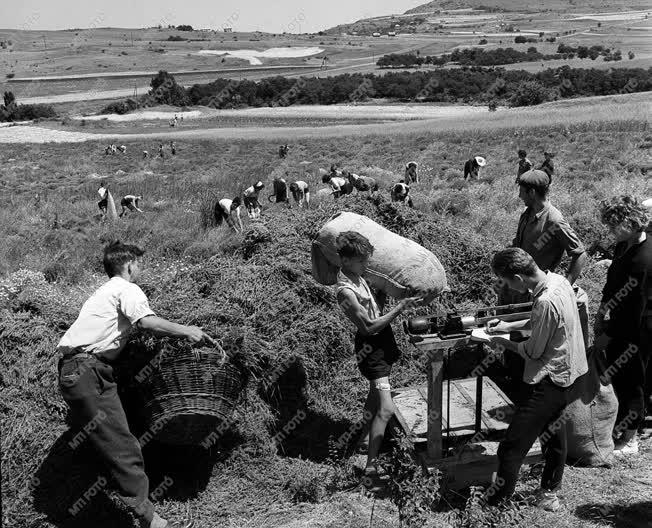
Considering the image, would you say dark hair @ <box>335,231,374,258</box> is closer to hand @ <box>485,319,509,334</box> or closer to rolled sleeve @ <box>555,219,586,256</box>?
hand @ <box>485,319,509,334</box>

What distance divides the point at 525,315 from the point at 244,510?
2379 mm

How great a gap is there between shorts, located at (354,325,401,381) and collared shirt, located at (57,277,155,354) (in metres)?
1.47

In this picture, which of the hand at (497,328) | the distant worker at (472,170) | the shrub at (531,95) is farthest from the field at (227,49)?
the hand at (497,328)

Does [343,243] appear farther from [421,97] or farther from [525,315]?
[421,97]

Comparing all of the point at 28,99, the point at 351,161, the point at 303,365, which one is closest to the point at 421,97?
the point at 351,161

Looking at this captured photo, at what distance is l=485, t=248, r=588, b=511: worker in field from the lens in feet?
13.0

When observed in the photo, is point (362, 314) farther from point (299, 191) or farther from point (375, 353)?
point (299, 191)

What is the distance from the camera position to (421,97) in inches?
2884

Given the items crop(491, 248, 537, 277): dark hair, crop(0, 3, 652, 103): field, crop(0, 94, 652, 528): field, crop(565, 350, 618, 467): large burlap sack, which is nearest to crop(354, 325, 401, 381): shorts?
crop(0, 94, 652, 528): field

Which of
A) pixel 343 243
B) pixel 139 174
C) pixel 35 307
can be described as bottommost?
pixel 139 174

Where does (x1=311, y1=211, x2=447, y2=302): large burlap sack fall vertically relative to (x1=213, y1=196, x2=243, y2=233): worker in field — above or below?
above

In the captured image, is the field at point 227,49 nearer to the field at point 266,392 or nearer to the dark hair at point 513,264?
the field at point 266,392

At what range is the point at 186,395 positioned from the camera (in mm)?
4445

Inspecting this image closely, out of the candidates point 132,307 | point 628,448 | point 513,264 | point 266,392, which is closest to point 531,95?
point 628,448
